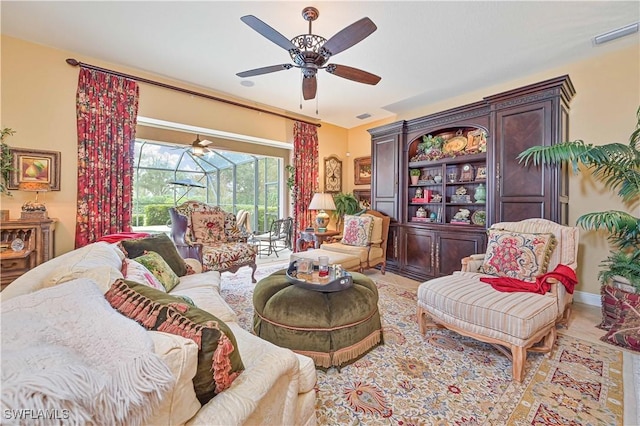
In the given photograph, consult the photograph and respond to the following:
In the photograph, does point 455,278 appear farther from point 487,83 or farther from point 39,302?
point 487,83

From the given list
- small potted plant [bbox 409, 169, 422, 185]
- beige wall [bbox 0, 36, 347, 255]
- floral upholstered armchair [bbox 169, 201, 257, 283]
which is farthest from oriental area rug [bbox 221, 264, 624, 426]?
beige wall [bbox 0, 36, 347, 255]

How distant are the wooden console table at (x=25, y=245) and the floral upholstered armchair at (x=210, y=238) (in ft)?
3.95

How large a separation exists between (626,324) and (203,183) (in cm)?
693

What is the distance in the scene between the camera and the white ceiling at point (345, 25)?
2369mm

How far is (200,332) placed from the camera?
85 cm

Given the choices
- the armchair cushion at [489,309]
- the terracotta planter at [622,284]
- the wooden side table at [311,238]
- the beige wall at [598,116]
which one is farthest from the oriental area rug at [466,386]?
the wooden side table at [311,238]

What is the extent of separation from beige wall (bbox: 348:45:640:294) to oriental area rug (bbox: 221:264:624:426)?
140 cm

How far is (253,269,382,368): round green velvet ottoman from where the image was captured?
6.01 ft

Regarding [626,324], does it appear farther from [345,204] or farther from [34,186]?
[34,186]

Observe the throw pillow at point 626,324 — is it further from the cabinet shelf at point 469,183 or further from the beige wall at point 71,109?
the cabinet shelf at point 469,183

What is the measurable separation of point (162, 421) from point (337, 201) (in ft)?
16.3

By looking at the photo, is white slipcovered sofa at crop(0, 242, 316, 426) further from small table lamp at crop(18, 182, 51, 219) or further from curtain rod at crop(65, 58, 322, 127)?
curtain rod at crop(65, 58, 322, 127)

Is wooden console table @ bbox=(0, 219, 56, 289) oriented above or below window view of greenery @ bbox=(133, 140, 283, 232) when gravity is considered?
below

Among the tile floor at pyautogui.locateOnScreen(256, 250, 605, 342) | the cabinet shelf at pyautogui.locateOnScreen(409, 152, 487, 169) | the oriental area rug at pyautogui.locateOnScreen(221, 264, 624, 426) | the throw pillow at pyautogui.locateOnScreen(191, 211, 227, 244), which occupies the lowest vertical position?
the oriental area rug at pyautogui.locateOnScreen(221, 264, 624, 426)
